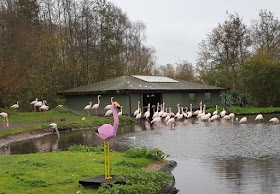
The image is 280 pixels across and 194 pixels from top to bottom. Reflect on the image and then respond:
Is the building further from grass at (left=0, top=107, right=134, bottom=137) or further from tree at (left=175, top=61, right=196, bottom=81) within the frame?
tree at (left=175, top=61, right=196, bottom=81)

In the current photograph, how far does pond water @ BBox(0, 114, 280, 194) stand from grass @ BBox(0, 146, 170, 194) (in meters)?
1.12

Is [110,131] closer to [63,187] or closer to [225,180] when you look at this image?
[63,187]

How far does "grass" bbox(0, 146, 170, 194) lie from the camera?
342 inches

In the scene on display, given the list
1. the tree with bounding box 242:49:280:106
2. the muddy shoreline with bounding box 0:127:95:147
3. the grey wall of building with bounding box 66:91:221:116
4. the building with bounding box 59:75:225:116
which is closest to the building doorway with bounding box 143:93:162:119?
the building with bounding box 59:75:225:116

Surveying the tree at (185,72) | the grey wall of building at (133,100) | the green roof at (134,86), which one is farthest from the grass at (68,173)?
the tree at (185,72)

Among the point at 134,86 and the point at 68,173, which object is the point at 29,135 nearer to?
the point at 68,173

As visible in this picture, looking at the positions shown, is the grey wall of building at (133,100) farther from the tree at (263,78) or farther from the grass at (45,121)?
the tree at (263,78)

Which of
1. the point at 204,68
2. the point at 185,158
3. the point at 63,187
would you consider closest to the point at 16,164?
the point at 63,187

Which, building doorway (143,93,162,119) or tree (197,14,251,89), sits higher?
tree (197,14,251,89)

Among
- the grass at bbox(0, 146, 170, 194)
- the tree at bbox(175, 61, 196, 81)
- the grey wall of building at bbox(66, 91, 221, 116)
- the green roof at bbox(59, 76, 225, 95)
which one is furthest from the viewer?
the tree at bbox(175, 61, 196, 81)

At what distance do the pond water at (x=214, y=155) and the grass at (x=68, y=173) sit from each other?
1124mm

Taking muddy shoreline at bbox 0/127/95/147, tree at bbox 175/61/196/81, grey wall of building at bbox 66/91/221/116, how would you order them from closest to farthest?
muddy shoreline at bbox 0/127/95/147 < grey wall of building at bbox 66/91/221/116 < tree at bbox 175/61/196/81

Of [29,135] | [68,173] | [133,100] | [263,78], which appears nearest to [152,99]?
[133,100]

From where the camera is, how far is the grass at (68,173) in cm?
869
